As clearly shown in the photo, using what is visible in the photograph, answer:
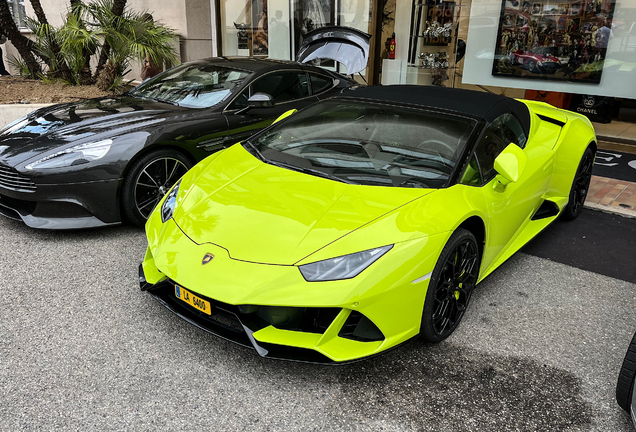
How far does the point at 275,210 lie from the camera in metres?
2.87

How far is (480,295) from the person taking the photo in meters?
3.59

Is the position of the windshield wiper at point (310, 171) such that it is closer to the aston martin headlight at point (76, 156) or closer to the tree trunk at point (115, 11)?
the aston martin headlight at point (76, 156)

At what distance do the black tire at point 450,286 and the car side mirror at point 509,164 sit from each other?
17.7 inches

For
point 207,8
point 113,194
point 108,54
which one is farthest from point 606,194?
point 207,8

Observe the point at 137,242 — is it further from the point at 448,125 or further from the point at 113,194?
the point at 448,125

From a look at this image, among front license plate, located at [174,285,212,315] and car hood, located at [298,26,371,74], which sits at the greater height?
car hood, located at [298,26,371,74]

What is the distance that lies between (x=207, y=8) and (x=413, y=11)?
15.6 feet

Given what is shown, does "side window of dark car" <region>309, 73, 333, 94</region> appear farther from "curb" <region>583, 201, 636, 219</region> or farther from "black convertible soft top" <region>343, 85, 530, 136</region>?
"curb" <region>583, 201, 636, 219</region>

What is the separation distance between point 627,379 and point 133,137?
148 inches

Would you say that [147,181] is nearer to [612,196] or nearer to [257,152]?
[257,152]

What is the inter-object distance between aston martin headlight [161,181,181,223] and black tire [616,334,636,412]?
8.03 ft

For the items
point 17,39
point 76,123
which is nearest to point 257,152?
point 76,123

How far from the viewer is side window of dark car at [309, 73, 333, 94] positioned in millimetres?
5891

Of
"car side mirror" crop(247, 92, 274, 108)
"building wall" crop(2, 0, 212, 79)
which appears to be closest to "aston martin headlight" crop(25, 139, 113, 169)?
"car side mirror" crop(247, 92, 274, 108)
